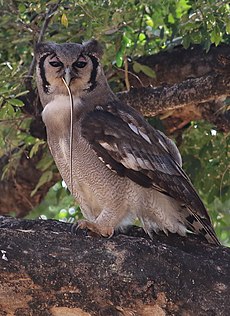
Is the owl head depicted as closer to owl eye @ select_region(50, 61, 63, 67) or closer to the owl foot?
owl eye @ select_region(50, 61, 63, 67)

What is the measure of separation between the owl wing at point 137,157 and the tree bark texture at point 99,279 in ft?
1.79

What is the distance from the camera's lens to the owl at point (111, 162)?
4219 millimetres

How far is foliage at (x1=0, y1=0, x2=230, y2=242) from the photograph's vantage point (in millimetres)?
4824

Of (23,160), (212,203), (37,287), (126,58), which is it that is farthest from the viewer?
(23,160)

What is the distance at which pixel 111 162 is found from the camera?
4238mm

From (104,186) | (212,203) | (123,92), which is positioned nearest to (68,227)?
(104,186)

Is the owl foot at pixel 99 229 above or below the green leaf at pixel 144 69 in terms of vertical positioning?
below

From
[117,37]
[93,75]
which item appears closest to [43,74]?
[93,75]

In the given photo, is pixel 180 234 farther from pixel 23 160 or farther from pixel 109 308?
pixel 23 160

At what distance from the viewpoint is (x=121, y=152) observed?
13.9 ft

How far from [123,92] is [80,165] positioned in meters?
1.42

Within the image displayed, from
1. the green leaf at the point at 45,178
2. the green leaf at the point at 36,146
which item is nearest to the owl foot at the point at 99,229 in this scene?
the green leaf at the point at 36,146

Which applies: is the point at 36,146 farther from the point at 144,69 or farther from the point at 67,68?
the point at 67,68

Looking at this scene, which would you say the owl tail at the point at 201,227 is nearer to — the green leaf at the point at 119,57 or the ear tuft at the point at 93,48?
the ear tuft at the point at 93,48
